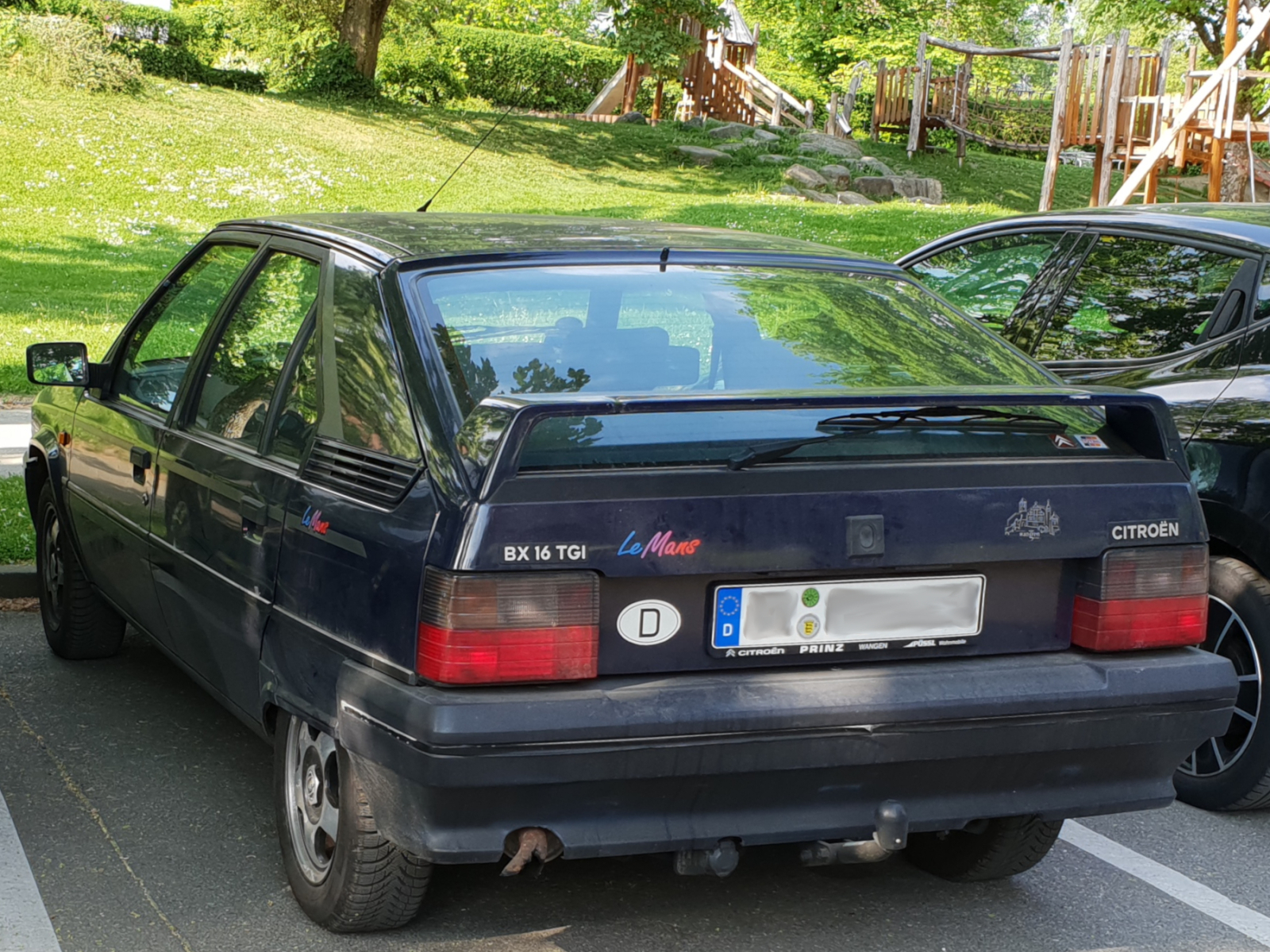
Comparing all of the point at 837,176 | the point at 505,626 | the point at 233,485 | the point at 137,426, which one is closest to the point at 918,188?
the point at 837,176

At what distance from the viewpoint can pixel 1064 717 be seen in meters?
3.13

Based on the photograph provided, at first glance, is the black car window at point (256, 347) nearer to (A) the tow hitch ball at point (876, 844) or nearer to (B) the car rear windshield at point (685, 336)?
(B) the car rear windshield at point (685, 336)

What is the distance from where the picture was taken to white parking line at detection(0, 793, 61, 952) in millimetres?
3340

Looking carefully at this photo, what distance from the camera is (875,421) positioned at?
3.16 m

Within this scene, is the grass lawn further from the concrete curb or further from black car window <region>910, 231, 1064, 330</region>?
black car window <region>910, 231, 1064, 330</region>

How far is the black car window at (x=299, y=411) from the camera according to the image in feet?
11.6

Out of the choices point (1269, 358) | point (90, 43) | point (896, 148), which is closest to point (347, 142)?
point (90, 43)

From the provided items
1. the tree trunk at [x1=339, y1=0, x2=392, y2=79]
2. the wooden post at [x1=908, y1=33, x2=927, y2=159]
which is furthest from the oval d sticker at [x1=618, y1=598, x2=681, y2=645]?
the wooden post at [x1=908, y1=33, x2=927, y2=159]

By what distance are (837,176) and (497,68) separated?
12466 millimetres

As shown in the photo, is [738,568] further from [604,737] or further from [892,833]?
[892,833]

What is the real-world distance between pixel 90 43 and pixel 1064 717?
25.5 metres

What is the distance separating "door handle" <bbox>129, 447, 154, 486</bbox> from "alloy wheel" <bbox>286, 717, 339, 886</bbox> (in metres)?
1.22

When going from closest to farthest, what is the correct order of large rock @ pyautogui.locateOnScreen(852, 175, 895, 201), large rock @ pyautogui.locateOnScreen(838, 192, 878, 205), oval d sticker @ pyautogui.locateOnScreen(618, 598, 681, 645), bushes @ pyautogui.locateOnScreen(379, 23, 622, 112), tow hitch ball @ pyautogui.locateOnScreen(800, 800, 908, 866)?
oval d sticker @ pyautogui.locateOnScreen(618, 598, 681, 645)
tow hitch ball @ pyautogui.locateOnScreen(800, 800, 908, 866)
large rock @ pyautogui.locateOnScreen(838, 192, 878, 205)
large rock @ pyautogui.locateOnScreen(852, 175, 895, 201)
bushes @ pyautogui.locateOnScreen(379, 23, 622, 112)

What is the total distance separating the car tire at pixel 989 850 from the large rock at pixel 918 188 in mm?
23380
